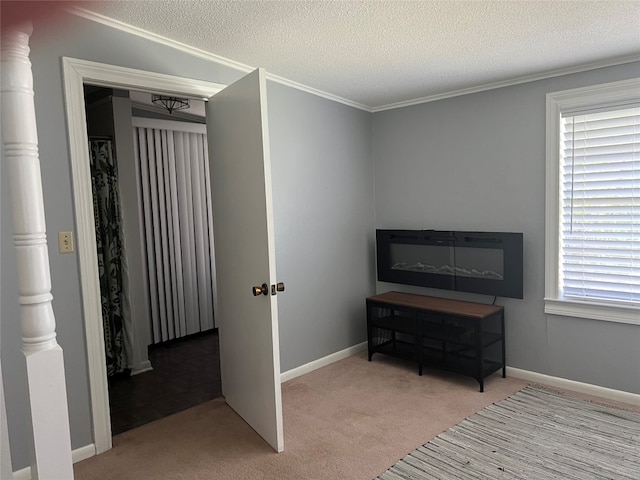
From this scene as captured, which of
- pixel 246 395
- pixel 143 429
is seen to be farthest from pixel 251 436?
pixel 143 429

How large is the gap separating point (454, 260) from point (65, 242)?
8.79ft

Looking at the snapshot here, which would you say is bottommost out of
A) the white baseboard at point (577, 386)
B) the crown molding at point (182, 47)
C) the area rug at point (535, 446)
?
the area rug at point (535, 446)

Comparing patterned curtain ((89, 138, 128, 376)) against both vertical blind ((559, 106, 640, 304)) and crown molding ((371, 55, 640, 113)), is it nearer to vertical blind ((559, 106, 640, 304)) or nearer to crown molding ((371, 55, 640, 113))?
crown molding ((371, 55, 640, 113))

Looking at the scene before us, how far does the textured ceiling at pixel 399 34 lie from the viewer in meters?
2.09

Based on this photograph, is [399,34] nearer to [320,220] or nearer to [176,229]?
[320,220]

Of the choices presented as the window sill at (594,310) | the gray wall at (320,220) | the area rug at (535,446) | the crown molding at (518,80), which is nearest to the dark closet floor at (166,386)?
the gray wall at (320,220)

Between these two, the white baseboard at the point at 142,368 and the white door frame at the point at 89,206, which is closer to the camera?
the white door frame at the point at 89,206

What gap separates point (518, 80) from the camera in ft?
10.4

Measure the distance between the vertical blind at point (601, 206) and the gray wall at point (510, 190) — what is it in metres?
0.16

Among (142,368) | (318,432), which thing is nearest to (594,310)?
(318,432)

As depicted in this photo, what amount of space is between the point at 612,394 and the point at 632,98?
1903 millimetres

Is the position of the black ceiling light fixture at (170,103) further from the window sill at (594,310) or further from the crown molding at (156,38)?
the window sill at (594,310)

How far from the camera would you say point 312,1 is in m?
2.01

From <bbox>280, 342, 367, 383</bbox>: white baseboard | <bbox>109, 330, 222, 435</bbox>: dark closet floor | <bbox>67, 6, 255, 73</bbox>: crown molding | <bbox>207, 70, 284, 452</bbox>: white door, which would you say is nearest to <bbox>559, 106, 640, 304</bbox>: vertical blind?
<bbox>280, 342, 367, 383</bbox>: white baseboard
